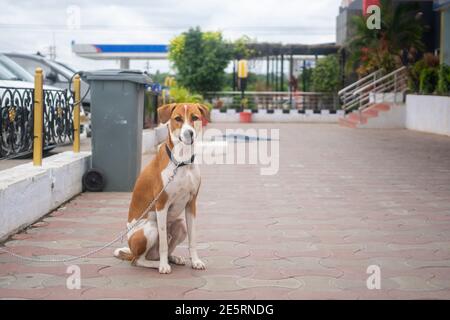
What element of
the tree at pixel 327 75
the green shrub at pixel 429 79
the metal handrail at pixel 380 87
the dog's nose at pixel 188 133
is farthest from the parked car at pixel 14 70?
the tree at pixel 327 75

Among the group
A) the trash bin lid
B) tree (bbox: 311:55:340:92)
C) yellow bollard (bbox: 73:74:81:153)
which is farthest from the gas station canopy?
the trash bin lid

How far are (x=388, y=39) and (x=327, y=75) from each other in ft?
21.7

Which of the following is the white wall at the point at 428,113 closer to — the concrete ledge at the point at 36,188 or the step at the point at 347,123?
the step at the point at 347,123

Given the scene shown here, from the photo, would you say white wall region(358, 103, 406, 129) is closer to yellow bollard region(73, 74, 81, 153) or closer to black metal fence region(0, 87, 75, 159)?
black metal fence region(0, 87, 75, 159)

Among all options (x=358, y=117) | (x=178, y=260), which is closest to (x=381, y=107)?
(x=358, y=117)

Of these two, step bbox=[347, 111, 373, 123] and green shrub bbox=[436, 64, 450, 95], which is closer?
green shrub bbox=[436, 64, 450, 95]

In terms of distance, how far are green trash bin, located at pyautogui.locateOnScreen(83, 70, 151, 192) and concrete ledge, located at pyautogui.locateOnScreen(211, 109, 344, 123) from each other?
22.2m

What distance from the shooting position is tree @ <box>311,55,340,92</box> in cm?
3209

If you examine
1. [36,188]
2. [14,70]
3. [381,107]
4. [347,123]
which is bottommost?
[36,188]

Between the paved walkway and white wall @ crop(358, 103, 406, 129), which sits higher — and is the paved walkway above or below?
below

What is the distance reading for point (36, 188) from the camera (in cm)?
609

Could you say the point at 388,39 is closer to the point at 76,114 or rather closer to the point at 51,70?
the point at 51,70

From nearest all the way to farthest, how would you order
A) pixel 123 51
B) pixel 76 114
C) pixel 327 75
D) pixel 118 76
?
1. pixel 118 76
2. pixel 76 114
3. pixel 327 75
4. pixel 123 51
